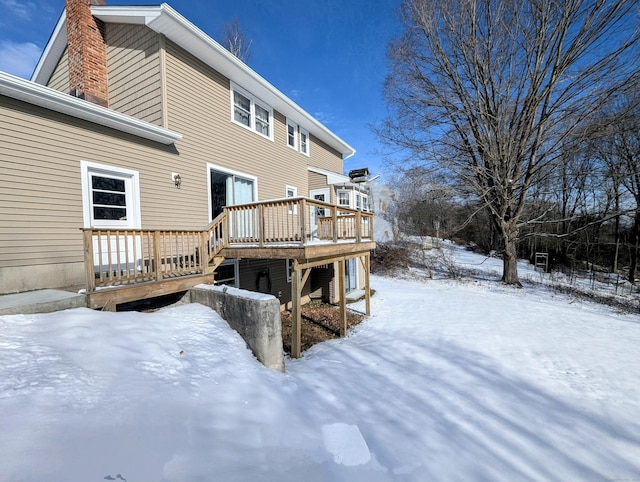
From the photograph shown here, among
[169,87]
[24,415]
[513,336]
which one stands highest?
[169,87]

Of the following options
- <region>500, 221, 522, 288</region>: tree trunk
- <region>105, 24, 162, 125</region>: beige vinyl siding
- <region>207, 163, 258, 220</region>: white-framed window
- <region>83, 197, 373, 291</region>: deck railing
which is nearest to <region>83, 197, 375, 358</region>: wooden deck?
<region>83, 197, 373, 291</region>: deck railing

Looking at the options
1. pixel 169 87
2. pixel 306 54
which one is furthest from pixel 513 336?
pixel 306 54

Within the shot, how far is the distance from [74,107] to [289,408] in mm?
5846

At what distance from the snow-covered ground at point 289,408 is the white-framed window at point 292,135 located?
7690mm

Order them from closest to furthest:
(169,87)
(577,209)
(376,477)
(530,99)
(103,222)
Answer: (376,477), (103,222), (169,87), (530,99), (577,209)

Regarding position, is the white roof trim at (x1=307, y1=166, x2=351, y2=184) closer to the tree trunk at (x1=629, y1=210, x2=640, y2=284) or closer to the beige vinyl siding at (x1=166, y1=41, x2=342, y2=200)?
the beige vinyl siding at (x1=166, y1=41, x2=342, y2=200)

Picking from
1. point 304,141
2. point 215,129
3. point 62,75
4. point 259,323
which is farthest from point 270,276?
point 62,75

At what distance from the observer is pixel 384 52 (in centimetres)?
1386

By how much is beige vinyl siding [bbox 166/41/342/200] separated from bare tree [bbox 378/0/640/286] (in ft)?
25.9

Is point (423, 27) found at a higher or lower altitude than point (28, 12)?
higher

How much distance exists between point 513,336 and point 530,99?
10.9 m

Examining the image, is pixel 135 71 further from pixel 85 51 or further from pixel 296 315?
A: pixel 296 315

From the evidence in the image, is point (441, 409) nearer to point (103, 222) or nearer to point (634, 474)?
point (634, 474)

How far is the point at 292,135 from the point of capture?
35.0ft
